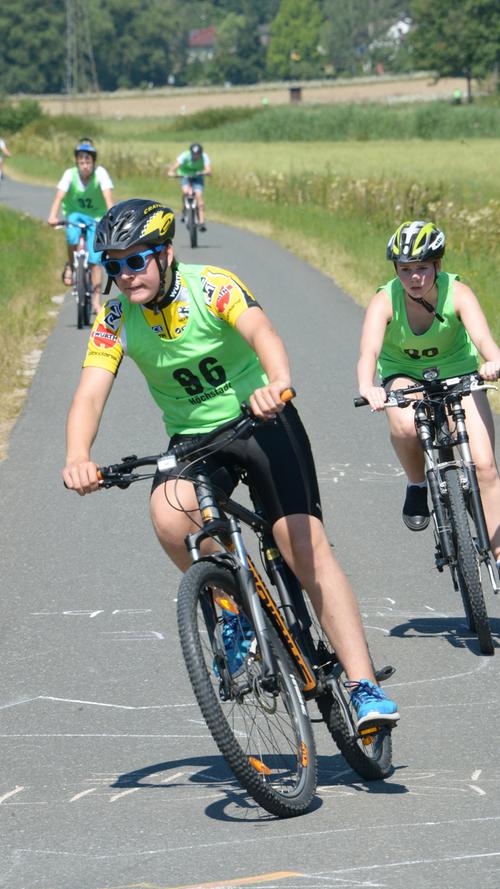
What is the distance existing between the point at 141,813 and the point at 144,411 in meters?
8.80

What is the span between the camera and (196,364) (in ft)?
16.6

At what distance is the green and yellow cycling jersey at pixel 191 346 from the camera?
16.5 ft

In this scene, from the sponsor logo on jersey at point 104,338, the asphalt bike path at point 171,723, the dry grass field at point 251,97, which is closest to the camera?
the asphalt bike path at point 171,723

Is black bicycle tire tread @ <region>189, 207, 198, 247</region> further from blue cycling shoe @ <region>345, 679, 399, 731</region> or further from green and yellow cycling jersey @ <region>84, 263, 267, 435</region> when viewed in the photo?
blue cycling shoe @ <region>345, 679, 399, 731</region>

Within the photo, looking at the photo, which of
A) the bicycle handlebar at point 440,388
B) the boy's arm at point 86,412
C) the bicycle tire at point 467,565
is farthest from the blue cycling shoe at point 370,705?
the bicycle handlebar at point 440,388

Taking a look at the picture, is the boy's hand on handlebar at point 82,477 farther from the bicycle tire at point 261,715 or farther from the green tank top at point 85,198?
the green tank top at point 85,198

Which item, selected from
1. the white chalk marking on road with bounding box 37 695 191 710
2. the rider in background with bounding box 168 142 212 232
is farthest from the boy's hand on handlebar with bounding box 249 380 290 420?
the rider in background with bounding box 168 142 212 232

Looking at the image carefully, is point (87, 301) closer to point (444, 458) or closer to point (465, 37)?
point (444, 458)

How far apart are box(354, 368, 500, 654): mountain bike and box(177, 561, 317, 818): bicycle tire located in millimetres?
2241

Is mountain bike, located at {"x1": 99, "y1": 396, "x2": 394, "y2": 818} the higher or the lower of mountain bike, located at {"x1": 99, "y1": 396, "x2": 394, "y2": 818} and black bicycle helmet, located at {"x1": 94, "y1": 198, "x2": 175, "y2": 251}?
the lower

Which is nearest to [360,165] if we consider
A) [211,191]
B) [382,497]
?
[211,191]

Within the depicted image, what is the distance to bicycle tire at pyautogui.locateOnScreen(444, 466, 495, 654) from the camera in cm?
678

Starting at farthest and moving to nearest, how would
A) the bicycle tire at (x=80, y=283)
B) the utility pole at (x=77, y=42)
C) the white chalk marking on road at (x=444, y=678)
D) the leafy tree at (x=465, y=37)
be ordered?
the leafy tree at (x=465, y=37) → the utility pole at (x=77, y=42) → the bicycle tire at (x=80, y=283) → the white chalk marking on road at (x=444, y=678)

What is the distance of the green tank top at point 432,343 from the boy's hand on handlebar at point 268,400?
2.78 m
